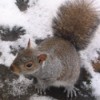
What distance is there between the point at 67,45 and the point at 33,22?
74cm

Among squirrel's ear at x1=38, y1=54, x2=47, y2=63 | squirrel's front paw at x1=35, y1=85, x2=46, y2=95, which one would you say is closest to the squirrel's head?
squirrel's ear at x1=38, y1=54, x2=47, y2=63

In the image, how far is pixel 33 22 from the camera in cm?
377

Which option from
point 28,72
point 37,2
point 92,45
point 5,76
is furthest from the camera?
point 37,2

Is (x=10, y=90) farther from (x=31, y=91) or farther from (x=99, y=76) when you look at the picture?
(x=99, y=76)

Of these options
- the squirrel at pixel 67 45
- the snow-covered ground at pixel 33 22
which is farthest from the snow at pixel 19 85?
the snow-covered ground at pixel 33 22

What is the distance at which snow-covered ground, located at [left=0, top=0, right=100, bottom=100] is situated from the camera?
11.6 feet

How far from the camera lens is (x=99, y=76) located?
135 inches

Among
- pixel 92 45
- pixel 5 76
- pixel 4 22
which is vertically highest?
pixel 4 22

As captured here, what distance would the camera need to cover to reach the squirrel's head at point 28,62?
2773 mm

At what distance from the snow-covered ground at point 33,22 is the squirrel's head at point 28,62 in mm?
636

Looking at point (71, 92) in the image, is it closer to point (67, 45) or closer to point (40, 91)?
point (40, 91)

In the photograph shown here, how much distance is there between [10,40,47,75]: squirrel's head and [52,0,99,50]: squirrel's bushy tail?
1.52 feet

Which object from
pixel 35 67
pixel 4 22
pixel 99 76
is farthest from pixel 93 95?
pixel 4 22

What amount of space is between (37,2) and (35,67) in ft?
3.99
